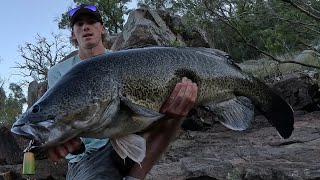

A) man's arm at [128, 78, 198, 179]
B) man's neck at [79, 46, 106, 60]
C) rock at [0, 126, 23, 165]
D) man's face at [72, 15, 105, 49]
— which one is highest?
man's face at [72, 15, 105, 49]

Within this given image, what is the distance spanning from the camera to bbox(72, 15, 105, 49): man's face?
3.56m

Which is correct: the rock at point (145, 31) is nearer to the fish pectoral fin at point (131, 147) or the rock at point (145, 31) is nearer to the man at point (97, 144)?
the man at point (97, 144)

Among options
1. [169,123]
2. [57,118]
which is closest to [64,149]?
[57,118]

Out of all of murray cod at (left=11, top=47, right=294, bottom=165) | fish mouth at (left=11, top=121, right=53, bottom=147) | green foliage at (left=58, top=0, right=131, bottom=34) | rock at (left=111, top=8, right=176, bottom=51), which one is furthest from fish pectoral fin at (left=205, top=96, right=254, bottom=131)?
green foliage at (left=58, top=0, right=131, bottom=34)

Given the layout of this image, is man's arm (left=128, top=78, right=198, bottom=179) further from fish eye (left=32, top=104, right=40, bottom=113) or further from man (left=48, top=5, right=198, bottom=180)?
fish eye (left=32, top=104, right=40, bottom=113)

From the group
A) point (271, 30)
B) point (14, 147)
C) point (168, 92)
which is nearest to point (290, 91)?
point (271, 30)

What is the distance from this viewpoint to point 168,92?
2684 millimetres

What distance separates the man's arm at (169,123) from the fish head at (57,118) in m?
0.55

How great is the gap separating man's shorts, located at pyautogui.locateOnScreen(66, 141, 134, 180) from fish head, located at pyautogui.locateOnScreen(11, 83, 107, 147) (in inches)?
41.0

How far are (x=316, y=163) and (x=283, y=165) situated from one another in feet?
1.08

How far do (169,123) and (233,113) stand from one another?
564 mm

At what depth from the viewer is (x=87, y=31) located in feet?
11.8

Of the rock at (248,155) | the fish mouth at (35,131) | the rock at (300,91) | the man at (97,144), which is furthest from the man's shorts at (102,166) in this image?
the rock at (300,91)

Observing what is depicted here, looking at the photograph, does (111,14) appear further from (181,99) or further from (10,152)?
(181,99)
